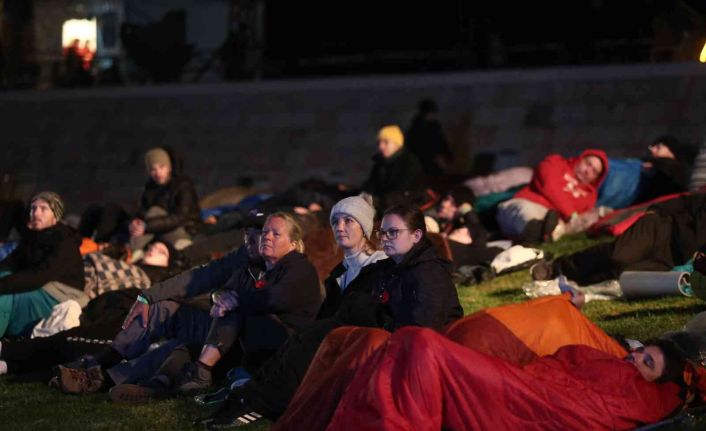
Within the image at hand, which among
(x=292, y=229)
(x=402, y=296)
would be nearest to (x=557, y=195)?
(x=292, y=229)

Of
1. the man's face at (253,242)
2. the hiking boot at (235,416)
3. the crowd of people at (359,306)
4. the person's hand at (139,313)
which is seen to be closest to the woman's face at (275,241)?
the crowd of people at (359,306)

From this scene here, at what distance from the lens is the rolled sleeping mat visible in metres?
9.84

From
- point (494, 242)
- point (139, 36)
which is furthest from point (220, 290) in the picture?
point (139, 36)

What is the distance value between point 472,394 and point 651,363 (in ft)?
2.86

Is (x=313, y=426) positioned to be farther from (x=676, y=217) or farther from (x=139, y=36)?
(x=139, y=36)

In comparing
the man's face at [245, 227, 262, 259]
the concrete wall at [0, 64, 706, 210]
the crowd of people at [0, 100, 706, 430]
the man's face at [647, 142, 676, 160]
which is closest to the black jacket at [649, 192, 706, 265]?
the crowd of people at [0, 100, 706, 430]

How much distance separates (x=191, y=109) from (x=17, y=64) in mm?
3981

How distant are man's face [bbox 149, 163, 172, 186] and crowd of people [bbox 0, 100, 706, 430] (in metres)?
0.02

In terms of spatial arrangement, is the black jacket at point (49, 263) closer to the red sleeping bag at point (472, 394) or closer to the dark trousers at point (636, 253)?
the dark trousers at point (636, 253)

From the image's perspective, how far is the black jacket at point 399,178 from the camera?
13.4 metres

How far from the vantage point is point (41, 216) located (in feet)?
35.1

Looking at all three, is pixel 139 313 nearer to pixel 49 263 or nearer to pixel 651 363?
pixel 49 263

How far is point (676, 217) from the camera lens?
1050 centimetres

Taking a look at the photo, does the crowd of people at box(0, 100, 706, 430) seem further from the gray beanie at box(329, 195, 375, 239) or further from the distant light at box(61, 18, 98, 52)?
the distant light at box(61, 18, 98, 52)
